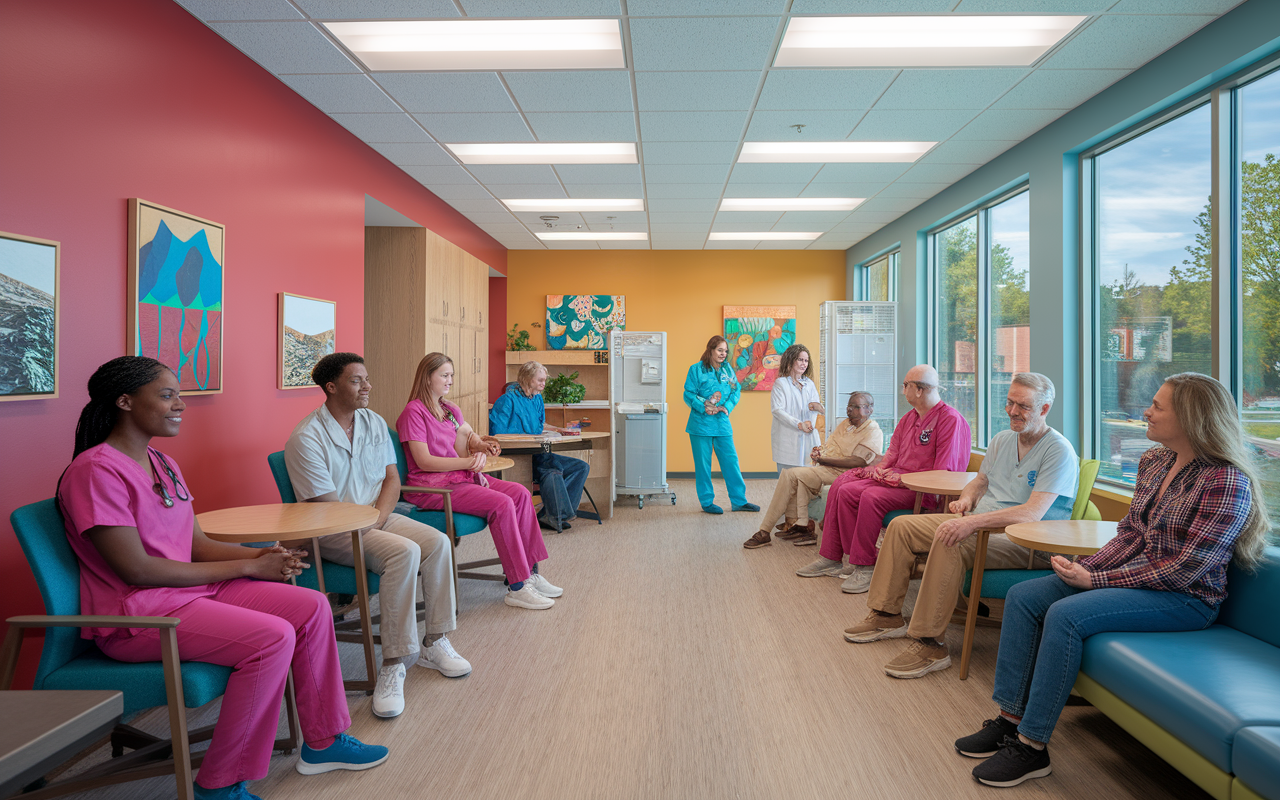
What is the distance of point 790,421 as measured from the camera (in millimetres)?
6262

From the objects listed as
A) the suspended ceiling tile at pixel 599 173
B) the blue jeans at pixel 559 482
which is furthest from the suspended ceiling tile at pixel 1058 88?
the blue jeans at pixel 559 482

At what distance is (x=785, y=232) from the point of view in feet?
26.2

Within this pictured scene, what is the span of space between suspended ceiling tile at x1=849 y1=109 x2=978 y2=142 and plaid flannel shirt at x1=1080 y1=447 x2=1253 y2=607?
2490 millimetres

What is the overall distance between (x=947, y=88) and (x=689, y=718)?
3.35m

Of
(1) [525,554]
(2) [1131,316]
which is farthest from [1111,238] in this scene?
(1) [525,554]

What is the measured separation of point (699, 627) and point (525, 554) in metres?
1.07

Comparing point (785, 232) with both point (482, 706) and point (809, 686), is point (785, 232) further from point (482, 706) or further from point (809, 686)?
point (482, 706)

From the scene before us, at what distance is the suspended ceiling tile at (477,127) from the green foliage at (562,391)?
11.9ft

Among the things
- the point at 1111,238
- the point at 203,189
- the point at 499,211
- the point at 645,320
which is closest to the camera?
the point at 203,189

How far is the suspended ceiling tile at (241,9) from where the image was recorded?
302 cm

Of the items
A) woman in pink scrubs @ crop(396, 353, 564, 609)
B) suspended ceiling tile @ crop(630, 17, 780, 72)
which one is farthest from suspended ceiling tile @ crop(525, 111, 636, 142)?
woman in pink scrubs @ crop(396, 353, 564, 609)

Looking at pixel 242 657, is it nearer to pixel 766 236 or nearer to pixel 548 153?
pixel 548 153

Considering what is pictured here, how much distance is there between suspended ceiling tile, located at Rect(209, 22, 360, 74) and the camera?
3.24m

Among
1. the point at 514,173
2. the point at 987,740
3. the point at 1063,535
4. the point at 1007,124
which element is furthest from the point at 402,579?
the point at 1007,124
